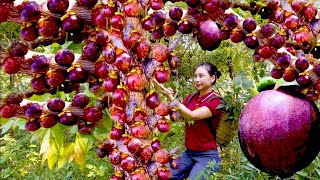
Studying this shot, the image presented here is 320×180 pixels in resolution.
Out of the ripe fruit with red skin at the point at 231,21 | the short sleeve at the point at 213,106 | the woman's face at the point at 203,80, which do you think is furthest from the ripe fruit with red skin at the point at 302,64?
the woman's face at the point at 203,80

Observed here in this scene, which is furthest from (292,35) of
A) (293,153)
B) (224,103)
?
(224,103)

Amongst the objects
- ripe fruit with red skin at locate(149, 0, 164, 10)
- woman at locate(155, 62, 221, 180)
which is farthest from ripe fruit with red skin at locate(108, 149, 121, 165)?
woman at locate(155, 62, 221, 180)

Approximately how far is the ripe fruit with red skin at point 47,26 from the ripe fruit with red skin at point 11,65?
5cm

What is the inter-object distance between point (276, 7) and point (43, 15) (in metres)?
0.38

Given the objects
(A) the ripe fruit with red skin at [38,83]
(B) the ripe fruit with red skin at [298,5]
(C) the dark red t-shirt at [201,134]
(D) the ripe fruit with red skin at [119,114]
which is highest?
(B) the ripe fruit with red skin at [298,5]

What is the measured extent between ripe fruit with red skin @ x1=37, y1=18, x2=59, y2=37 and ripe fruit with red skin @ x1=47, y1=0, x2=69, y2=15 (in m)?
0.01

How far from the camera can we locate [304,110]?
71cm

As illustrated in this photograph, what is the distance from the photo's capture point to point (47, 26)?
0.58m

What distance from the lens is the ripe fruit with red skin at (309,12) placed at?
73 centimetres

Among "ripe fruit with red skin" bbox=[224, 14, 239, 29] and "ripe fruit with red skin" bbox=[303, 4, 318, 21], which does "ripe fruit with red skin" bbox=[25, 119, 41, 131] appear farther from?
"ripe fruit with red skin" bbox=[303, 4, 318, 21]

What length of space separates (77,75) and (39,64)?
52 millimetres

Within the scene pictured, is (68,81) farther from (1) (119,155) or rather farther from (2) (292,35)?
(2) (292,35)

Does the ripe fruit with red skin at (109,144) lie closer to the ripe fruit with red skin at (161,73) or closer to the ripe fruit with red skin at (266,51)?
the ripe fruit with red skin at (161,73)

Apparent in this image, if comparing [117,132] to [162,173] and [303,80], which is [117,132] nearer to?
[162,173]
